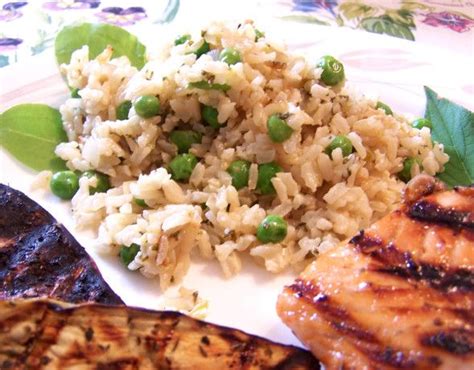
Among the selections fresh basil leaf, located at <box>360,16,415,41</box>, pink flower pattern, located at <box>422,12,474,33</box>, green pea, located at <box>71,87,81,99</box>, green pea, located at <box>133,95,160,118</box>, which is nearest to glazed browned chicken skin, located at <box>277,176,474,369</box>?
green pea, located at <box>133,95,160,118</box>

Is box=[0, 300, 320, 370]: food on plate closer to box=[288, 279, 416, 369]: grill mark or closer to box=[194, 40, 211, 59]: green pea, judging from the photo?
box=[288, 279, 416, 369]: grill mark

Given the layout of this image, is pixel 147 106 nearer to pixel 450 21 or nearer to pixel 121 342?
pixel 121 342

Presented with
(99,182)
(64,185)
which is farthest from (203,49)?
(64,185)

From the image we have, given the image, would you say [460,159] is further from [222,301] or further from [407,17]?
[407,17]

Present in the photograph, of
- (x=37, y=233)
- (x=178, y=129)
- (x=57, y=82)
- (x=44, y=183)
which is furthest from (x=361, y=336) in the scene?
(x=57, y=82)

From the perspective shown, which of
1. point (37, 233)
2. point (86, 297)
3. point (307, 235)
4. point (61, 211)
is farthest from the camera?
point (61, 211)

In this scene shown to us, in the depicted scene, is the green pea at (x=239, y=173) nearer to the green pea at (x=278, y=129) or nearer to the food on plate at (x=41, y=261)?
the green pea at (x=278, y=129)

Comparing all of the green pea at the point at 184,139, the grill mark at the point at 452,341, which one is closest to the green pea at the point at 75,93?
the green pea at the point at 184,139
